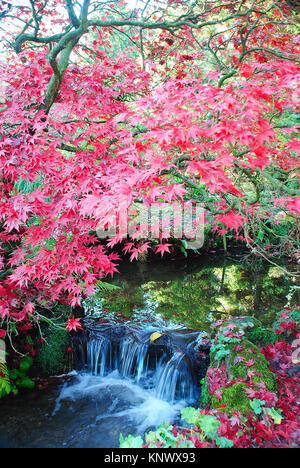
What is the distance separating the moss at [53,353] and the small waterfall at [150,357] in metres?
0.29

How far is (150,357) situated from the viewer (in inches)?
185

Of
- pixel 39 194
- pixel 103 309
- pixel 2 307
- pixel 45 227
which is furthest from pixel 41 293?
pixel 103 309

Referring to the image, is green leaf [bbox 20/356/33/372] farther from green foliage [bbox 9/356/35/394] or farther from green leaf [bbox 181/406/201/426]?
green leaf [bbox 181/406/201/426]

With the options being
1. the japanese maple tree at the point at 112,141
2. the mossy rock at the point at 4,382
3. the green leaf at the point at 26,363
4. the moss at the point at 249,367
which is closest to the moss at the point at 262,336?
the moss at the point at 249,367

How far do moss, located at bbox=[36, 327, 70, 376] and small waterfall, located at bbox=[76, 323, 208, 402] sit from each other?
286 millimetres

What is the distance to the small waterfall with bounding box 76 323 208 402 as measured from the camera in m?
4.32

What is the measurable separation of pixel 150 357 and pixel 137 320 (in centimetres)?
101

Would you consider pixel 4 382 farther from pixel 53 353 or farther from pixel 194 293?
pixel 194 293

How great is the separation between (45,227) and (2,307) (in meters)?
1.15

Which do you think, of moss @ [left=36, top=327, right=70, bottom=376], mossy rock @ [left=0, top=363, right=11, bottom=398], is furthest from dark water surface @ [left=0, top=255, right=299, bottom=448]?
moss @ [left=36, top=327, right=70, bottom=376]

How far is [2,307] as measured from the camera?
3375mm

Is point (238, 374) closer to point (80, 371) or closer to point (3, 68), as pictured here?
point (80, 371)

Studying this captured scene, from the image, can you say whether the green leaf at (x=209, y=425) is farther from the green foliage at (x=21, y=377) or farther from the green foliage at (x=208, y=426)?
the green foliage at (x=21, y=377)

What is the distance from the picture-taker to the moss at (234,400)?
2.84 m
